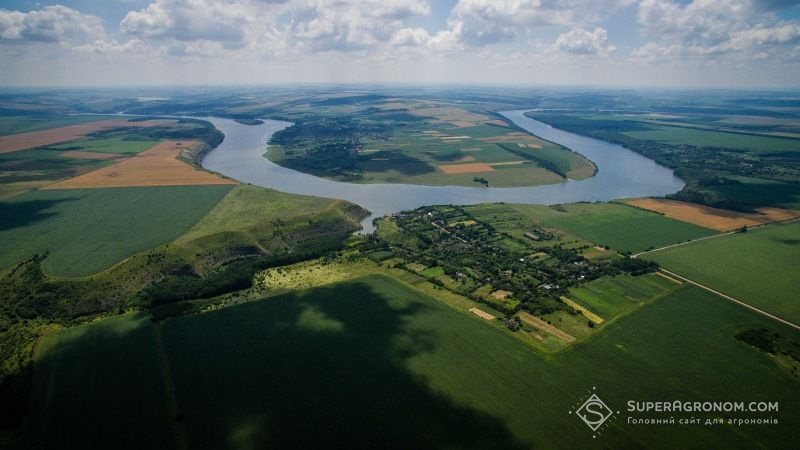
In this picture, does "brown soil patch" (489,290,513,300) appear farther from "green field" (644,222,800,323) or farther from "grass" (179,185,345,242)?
"grass" (179,185,345,242)

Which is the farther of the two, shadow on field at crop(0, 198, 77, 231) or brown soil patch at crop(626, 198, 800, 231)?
brown soil patch at crop(626, 198, 800, 231)

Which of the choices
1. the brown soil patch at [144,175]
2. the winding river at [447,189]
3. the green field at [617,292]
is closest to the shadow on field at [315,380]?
the green field at [617,292]

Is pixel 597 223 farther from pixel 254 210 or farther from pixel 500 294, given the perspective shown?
pixel 254 210

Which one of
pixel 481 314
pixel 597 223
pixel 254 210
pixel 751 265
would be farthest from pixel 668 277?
pixel 254 210

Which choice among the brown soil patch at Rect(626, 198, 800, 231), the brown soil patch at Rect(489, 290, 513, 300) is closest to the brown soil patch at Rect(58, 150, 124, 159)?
the brown soil patch at Rect(489, 290, 513, 300)

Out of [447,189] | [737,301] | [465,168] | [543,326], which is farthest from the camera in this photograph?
[465,168]

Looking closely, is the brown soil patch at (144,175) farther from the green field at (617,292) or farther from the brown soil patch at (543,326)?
the green field at (617,292)
